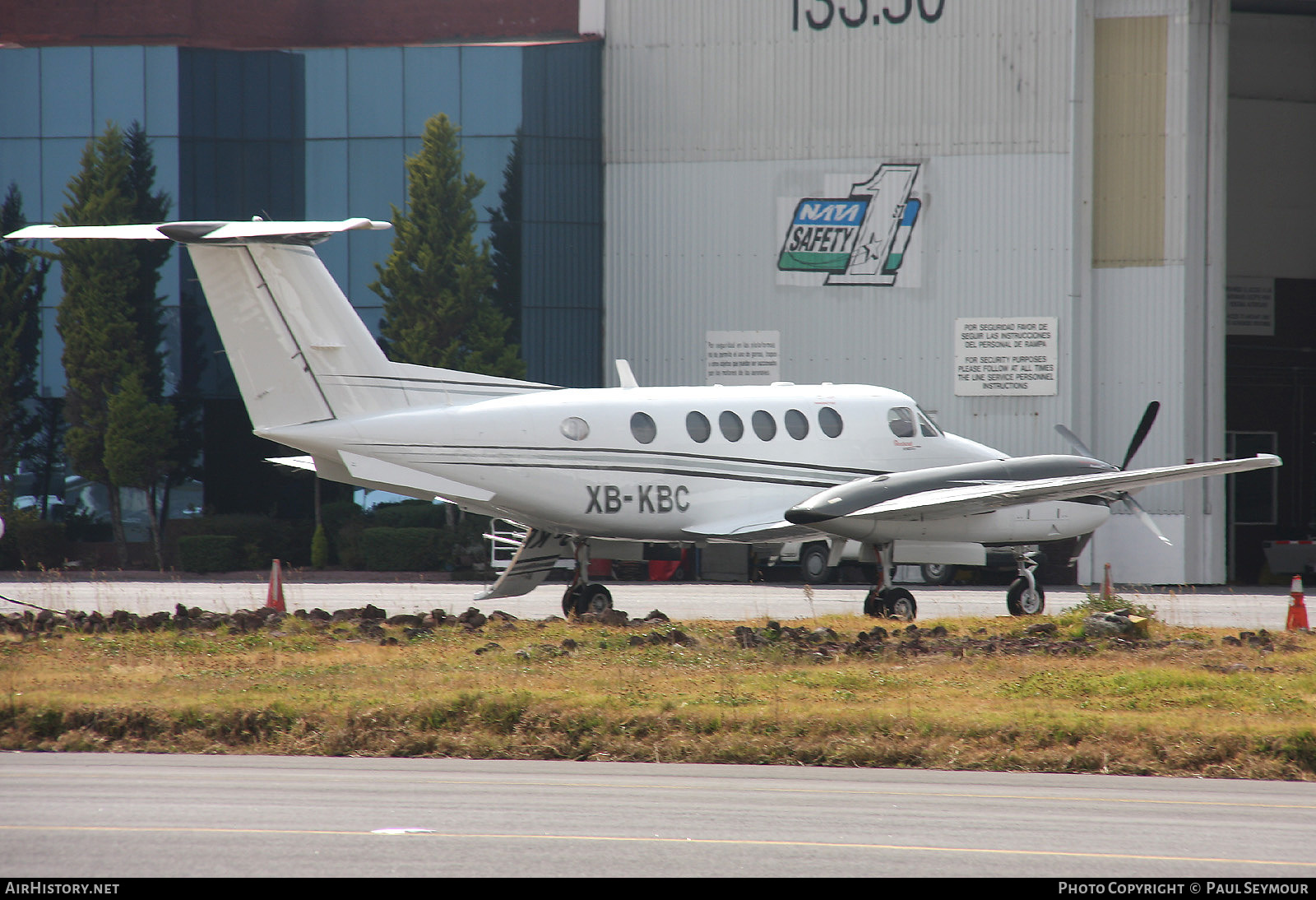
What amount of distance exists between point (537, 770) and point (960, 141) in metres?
28.5

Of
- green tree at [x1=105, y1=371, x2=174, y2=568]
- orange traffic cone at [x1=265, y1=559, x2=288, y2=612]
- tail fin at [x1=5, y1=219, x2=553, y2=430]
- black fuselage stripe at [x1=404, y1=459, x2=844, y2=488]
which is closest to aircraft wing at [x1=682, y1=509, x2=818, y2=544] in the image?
black fuselage stripe at [x1=404, y1=459, x2=844, y2=488]

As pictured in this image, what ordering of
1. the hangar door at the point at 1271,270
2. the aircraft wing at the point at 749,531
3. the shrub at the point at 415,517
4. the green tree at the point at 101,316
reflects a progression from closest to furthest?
the aircraft wing at the point at 749,531
the shrub at the point at 415,517
the green tree at the point at 101,316
the hangar door at the point at 1271,270

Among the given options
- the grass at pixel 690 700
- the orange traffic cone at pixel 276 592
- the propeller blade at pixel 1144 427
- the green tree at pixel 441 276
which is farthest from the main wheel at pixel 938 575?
the orange traffic cone at pixel 276 592

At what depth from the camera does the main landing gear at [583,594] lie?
64.5ft

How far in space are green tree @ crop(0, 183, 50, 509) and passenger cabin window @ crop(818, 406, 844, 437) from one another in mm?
26067

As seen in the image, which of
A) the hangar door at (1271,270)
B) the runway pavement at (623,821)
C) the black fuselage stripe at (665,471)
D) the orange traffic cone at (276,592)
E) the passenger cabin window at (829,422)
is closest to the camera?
the runway pavement at (623,821)

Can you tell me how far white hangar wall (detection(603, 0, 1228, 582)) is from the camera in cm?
3328

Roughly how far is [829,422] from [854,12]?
1888 centimetres

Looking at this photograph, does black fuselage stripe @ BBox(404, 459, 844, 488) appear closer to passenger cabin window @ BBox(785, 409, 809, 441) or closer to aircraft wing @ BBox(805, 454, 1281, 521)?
passenger cabin window @ BBox(785, 409, 809, 441)

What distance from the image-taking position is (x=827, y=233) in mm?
35656

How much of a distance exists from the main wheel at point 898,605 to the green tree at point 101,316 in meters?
24.0

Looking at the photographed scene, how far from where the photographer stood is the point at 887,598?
19.3 meters

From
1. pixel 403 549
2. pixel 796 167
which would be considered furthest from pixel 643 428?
pixel 796 167

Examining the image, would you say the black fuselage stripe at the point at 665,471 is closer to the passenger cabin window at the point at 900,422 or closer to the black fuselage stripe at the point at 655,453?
the black fuselage stripe at the point at 655,453
